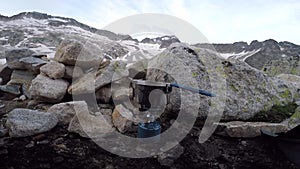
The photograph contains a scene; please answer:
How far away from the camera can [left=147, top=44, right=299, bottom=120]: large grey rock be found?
3.37 metres

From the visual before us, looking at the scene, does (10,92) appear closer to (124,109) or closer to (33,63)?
(33,63)

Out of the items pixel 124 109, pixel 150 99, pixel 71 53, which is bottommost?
pixel 124 109

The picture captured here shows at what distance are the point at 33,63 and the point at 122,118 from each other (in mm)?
2319

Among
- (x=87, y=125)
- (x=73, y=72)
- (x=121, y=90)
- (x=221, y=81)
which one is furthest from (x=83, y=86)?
(x=221, y=81)

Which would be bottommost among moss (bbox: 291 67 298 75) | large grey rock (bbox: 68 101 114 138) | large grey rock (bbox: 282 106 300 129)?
large grey rock (bbox: 68 101 114 138)

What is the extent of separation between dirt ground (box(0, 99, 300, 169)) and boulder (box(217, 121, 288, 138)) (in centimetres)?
9

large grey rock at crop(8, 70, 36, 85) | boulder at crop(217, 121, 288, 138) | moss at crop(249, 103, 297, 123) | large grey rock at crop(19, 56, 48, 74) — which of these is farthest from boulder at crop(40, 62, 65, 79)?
moss at crop(249, 103, 297, 123)

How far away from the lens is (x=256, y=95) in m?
3.65

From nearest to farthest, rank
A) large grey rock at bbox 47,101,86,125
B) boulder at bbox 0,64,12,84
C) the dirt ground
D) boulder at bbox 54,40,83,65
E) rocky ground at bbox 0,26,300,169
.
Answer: the dirt ground, rocky ground at bbox 0,26,300,169, large grey rock at bbox 47,101,86,125, boulder at bbox 54,40,83,65, boulder at bbox 0,64,12,84

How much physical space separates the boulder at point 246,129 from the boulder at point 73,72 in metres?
2.29

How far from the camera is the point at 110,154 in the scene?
2.48 m

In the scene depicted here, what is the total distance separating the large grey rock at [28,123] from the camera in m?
2.71

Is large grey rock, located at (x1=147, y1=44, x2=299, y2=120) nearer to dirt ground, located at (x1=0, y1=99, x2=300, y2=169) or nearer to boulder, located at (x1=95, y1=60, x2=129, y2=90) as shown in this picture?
boulder, located at (x1=95, y1=60, x2=129, y2=90)

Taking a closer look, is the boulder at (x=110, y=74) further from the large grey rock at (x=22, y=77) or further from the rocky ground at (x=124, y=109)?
the large grey rock at (x=22, y=77)
